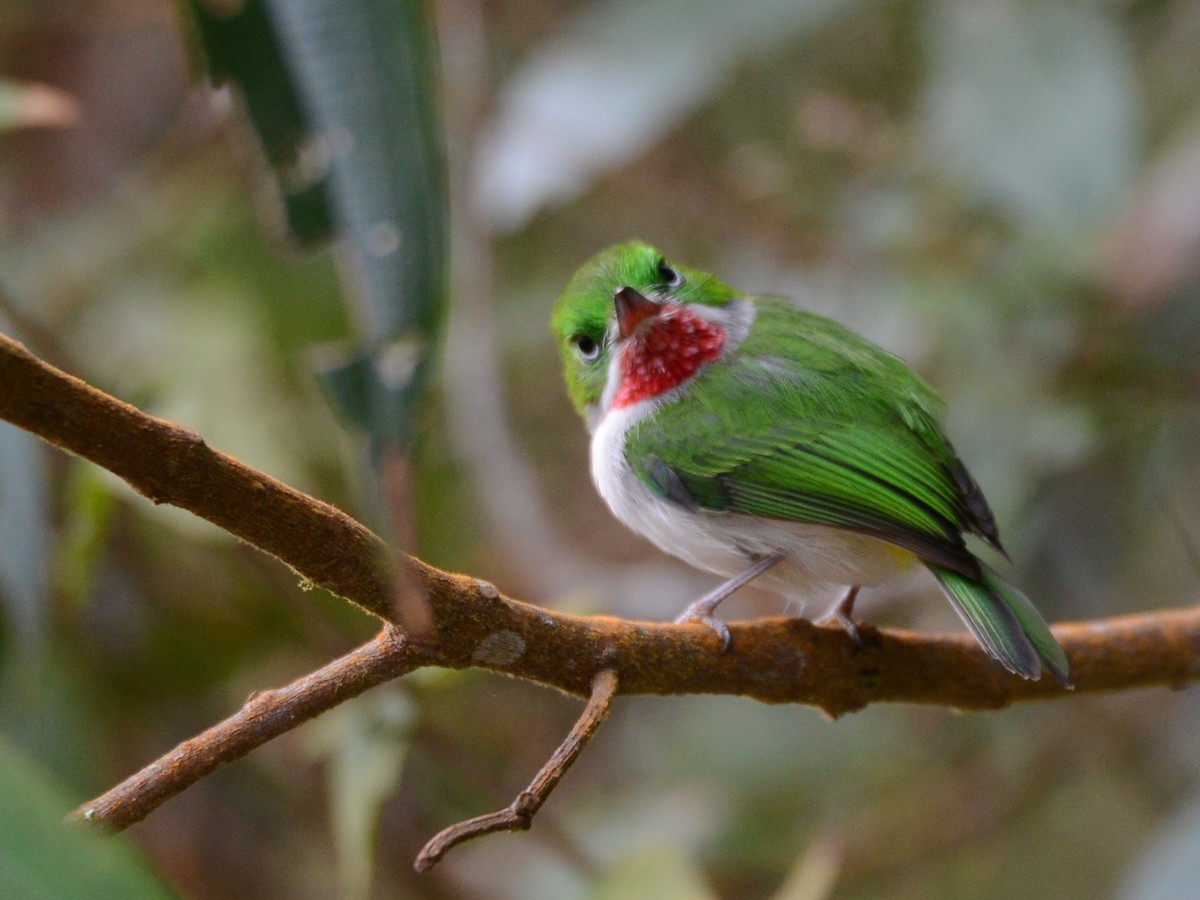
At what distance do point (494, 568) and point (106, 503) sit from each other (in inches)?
118

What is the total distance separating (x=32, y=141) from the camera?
573cm

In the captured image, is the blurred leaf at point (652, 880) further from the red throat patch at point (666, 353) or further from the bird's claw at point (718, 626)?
the red throat patch at point (666, 353)

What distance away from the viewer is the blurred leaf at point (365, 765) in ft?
7.25

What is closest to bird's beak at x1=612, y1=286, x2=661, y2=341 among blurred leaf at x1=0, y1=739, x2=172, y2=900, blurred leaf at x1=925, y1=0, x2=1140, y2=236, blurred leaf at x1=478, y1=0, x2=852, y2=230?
blurred leaf at x1=478, y1=0, x2=852, y2=230

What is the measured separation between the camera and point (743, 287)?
15.6 feet

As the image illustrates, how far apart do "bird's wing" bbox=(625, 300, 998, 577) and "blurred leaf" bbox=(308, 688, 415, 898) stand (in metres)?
0.72

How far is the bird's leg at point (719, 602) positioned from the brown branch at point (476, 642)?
0.03 meters

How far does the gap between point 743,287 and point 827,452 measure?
7.84ft

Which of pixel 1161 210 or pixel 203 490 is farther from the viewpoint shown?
pixel 1161 210

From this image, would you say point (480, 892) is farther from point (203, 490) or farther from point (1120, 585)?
point (203, 490)

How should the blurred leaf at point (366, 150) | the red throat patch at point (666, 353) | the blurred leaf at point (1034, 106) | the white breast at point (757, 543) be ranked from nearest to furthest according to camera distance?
Answer: 1. the blurred leaf at point (366, 150)
2. the white breast at point (757, 543)
3. the red throat patch at point (666, 353)
4. the blurred leaf at point (1034, 106)

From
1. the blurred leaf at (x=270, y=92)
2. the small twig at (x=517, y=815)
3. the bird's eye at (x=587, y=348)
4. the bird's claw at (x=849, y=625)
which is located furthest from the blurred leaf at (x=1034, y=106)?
the small twig at (x=517, y=815)

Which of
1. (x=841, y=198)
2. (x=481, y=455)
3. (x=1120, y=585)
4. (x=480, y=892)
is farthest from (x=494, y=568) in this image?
(x=1120, y=585)

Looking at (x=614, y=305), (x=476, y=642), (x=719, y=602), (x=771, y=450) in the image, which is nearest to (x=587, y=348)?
(x=614, y=305)
